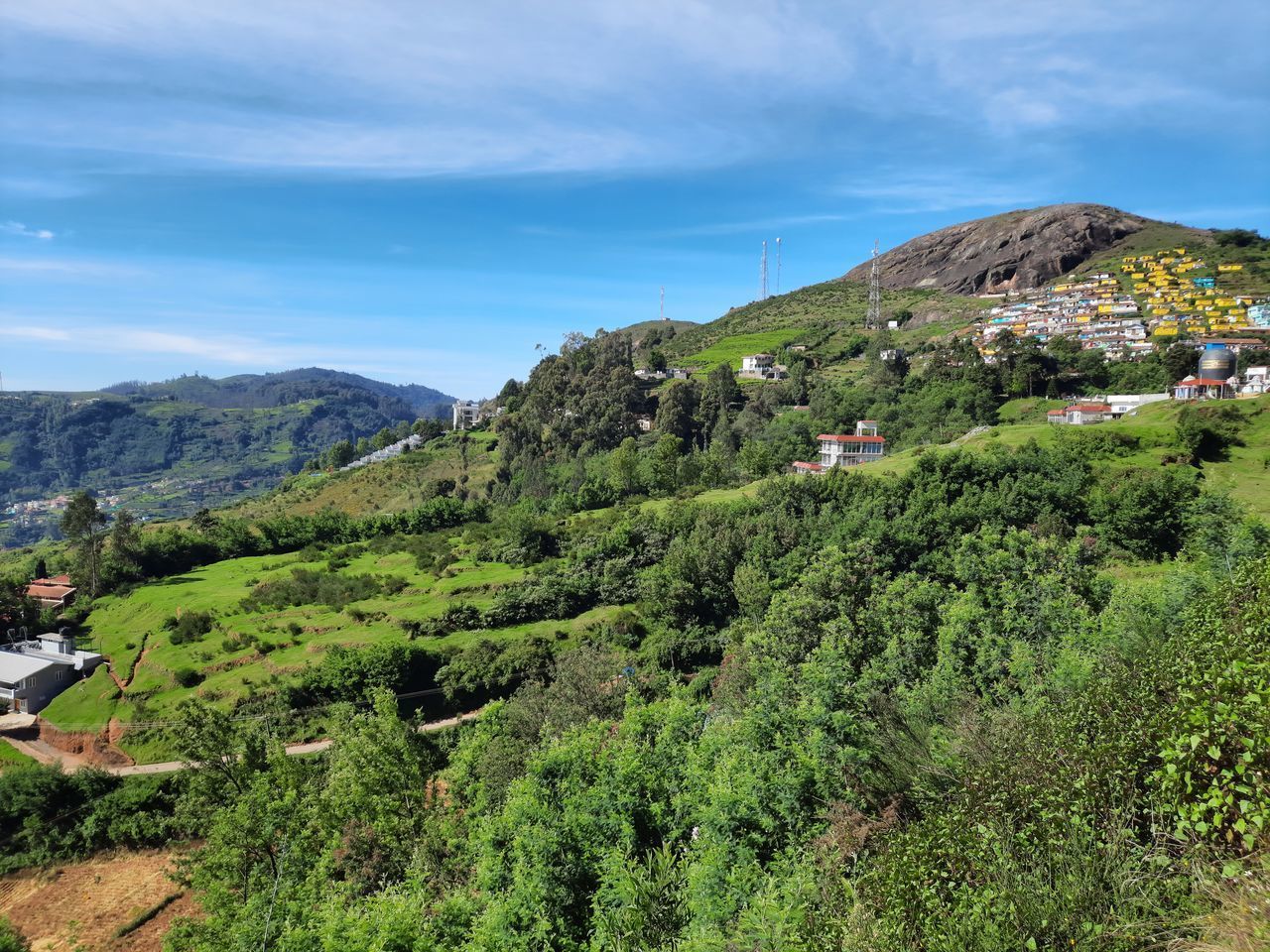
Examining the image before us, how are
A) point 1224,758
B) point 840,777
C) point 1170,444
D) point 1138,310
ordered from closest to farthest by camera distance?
point 1224,758 → point 840,777 → point 1170,444 → point 1138,310

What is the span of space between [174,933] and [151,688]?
19254mm

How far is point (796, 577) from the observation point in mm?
32719

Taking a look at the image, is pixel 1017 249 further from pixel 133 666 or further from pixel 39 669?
pixel 39 669

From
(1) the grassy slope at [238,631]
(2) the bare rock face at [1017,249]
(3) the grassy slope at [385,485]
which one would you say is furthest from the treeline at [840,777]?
(2) the bare rock face at [1017,249]

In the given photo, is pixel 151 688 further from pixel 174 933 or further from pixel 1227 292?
pixel 1227 292

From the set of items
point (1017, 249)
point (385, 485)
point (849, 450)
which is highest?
point (1017, 249)

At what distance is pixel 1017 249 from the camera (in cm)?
12212

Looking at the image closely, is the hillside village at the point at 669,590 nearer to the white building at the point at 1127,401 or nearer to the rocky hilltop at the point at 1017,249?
the white building at the point at 1127,401

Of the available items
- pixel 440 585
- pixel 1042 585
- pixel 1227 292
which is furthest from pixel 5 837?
pixel 1227 292

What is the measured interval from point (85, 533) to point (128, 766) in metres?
23.8

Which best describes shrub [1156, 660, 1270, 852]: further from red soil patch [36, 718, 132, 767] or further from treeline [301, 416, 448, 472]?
treeline [301, 416, 448, 472]

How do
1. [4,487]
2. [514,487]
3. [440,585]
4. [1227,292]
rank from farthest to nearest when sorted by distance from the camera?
[4,487] < [1227,292] < [514,487] < [440,585]

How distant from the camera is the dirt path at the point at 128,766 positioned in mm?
26672

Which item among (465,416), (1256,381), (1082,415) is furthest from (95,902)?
(465,416)
